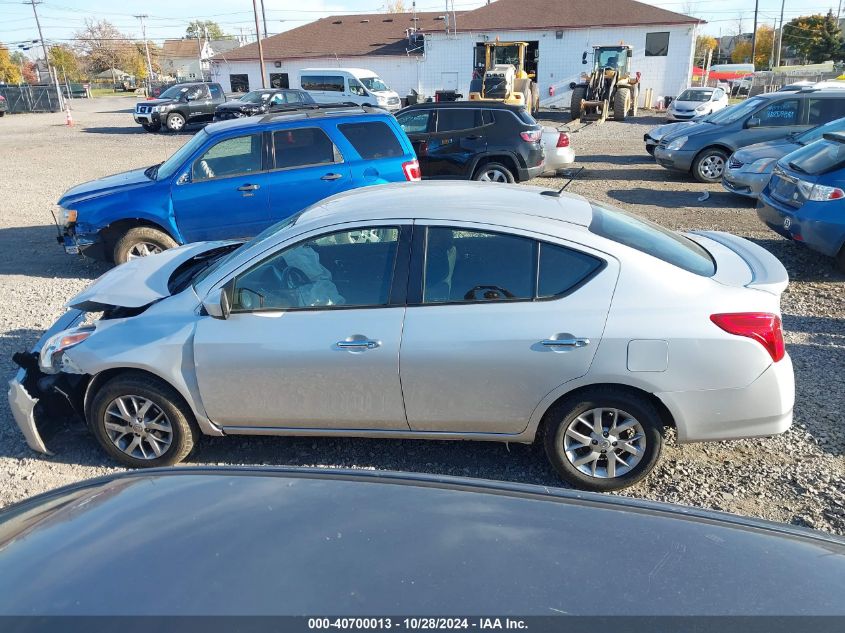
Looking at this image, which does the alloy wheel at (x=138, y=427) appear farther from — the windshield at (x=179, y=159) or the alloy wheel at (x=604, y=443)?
the windshield at (x=179, y=159)

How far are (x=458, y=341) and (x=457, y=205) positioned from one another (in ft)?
2.66

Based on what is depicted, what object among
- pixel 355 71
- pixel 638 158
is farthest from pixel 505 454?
pixel 355 71

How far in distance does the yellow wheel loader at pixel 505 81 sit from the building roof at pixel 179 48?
7520cm

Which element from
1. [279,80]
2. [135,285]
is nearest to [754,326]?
[135,285]

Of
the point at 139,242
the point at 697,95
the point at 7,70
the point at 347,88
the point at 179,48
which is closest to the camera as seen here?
the point at 139,242

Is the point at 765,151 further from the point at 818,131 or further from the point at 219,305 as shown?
the point at 219,305

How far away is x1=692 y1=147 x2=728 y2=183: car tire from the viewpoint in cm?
1288

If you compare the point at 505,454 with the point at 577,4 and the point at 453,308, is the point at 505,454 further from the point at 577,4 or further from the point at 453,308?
the point at 577,4

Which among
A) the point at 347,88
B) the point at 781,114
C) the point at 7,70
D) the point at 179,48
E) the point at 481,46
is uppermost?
the point at 179,48

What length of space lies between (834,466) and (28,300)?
7535mm

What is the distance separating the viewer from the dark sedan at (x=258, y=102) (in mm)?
22281

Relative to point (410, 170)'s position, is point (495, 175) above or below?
below

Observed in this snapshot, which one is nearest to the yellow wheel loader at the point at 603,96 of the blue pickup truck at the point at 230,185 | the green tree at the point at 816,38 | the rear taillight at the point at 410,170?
the rear taillight at the point at 410,170

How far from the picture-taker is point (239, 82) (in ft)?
146
